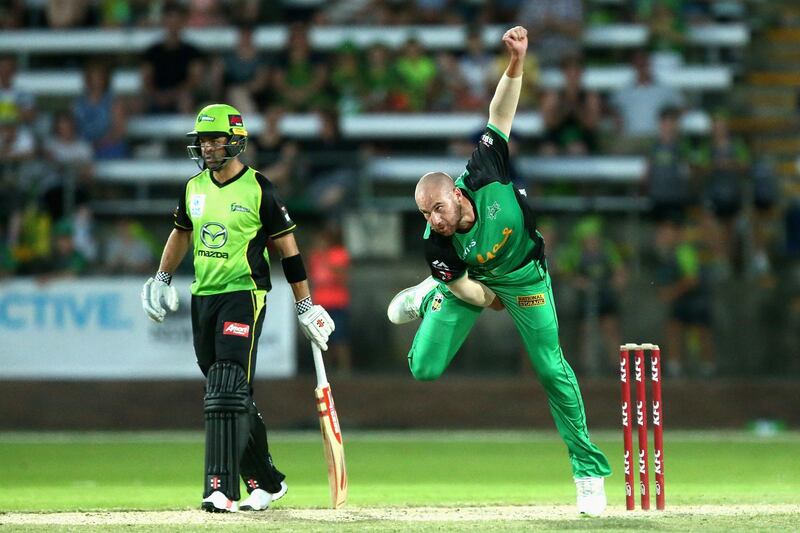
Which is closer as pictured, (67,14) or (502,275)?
(502,275)

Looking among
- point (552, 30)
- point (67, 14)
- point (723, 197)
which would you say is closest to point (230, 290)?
point (723, 197)

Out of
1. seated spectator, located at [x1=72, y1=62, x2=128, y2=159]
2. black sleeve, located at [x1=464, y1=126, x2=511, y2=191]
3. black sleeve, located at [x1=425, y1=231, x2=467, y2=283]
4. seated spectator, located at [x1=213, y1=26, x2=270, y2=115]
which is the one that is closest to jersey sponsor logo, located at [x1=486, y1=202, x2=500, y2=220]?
black sleeve, located at [x1=464, y1=126, x2=511, y2=191]

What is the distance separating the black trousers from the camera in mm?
7562

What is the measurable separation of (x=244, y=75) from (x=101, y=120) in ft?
5.99

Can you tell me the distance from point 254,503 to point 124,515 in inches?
28.4

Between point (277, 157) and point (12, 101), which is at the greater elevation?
point (12, 101)

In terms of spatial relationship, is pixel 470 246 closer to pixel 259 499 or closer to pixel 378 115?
pixel 259 499

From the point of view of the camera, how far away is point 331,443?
7.90 m

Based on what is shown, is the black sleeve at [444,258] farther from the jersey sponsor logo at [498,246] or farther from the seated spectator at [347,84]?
the seated spectator at [347,84]

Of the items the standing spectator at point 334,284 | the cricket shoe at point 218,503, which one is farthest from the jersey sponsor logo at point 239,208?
the standing spectator at point 334,284

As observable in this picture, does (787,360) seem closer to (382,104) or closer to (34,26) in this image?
(382,104)

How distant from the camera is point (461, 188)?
7.31 meters

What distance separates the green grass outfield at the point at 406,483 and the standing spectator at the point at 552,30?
5.18 m

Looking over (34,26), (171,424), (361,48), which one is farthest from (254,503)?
(34,26)
